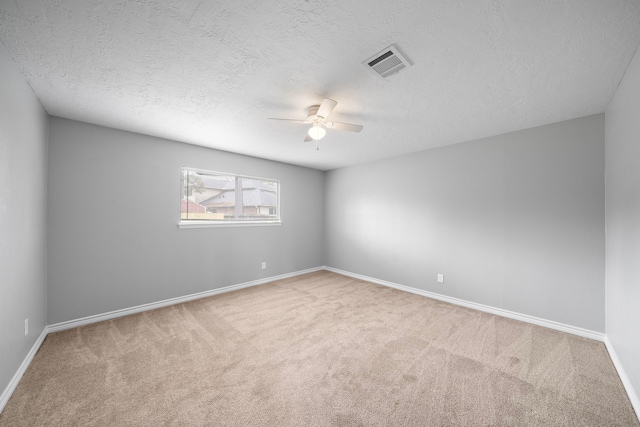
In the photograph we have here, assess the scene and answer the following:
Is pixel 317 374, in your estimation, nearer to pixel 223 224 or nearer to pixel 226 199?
pixel 223 224

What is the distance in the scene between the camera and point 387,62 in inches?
65.7

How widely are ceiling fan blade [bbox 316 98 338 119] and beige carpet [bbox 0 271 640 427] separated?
2.23m

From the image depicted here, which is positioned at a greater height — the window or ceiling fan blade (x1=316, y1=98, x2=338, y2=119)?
ceiling fan blade (x1=316, y1=98, x2=338, y2=119)

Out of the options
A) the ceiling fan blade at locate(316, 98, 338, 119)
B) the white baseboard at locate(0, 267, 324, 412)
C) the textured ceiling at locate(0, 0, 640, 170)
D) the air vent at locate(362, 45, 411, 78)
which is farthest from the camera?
the ceiling fan blade at locate(316, 98, 338, 119)

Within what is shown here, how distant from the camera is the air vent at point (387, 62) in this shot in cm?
157

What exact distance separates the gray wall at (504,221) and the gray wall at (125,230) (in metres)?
2.62

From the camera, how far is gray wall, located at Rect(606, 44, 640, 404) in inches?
65.8

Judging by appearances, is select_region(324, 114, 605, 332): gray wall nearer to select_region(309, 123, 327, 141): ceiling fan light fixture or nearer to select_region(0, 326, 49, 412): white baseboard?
select_region(309, 123, 327, 141): ceiling fan light fixture

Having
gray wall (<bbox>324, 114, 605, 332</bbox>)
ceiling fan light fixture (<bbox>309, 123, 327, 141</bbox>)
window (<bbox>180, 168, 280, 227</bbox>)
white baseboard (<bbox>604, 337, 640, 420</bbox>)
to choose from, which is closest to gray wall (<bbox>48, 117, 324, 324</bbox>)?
window (<bbox>180, 168, 280, 227</bbox>)

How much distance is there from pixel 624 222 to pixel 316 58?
9.27ft

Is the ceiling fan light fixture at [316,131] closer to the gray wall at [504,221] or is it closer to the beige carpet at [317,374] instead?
the beige carpet at [317,374]

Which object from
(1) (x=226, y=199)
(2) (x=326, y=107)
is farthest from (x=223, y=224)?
(2) (x=326, y=107)

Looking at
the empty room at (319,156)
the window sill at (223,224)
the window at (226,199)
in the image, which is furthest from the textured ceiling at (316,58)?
the window sill at (223,224)

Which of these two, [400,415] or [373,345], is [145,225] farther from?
[400,415]
